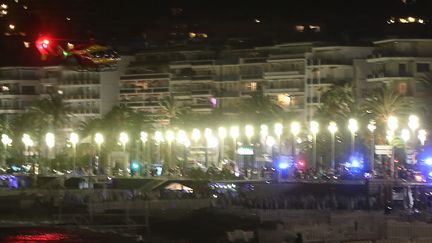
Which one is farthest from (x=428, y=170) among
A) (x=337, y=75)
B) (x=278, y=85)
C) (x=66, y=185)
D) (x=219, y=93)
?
(x=219, y=93)

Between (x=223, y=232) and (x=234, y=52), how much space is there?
36.3 m

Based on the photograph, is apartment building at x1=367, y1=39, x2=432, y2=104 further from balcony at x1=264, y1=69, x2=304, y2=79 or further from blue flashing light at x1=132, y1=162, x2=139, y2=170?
blue flashing light at x1=132, y1=162, x2=139, y2=170

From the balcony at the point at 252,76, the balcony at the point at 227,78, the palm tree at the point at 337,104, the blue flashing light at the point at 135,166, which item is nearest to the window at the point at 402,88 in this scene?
the palm tree at the point at 337,104

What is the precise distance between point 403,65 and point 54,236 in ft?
96.2

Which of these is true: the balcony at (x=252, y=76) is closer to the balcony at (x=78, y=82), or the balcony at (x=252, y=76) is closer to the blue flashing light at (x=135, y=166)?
the balcony at (x=78, y=82)

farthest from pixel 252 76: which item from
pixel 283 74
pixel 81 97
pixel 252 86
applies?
pixel 81 97

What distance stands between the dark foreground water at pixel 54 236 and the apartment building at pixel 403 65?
26.7 metres

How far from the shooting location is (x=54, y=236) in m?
23.1

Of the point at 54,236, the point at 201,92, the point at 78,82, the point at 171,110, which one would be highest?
the point at 78,82

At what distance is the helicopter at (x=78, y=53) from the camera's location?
1399cm

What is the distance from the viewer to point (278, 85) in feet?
183

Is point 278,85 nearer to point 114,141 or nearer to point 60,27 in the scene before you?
point 114,141

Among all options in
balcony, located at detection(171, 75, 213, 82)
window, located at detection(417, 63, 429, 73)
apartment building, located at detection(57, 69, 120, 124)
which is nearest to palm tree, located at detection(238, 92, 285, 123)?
balcony, located at detection(171, 75, 213, 82)

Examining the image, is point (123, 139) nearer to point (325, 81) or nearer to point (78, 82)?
point (325, 81)
